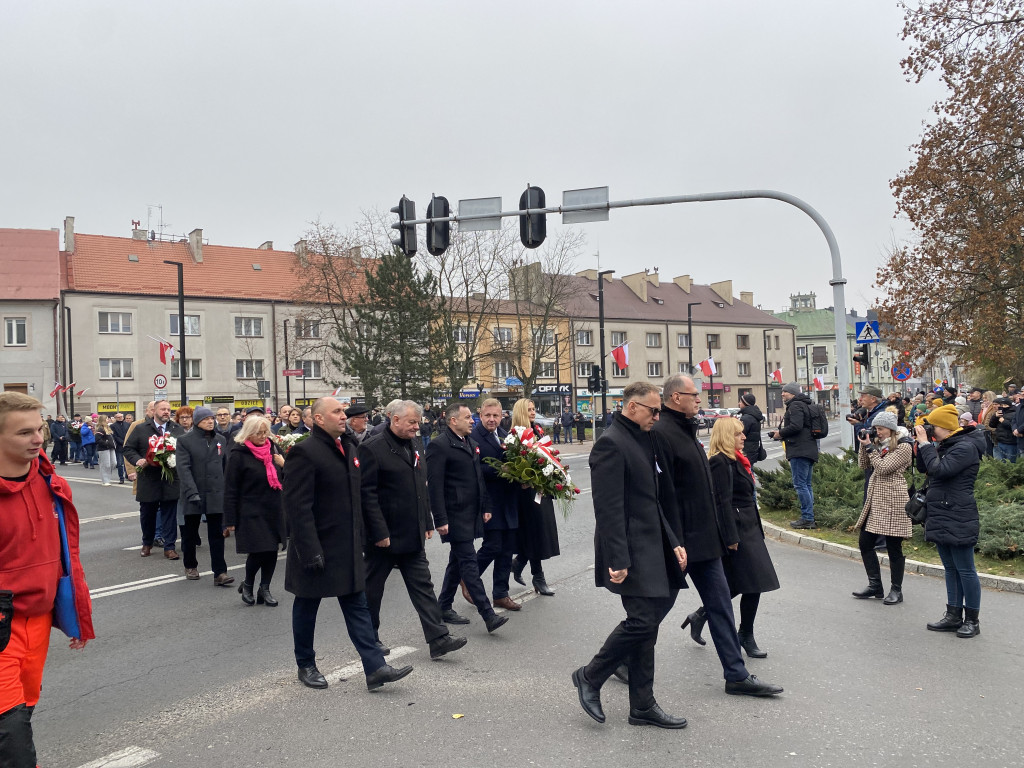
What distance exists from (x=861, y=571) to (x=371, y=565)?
5728 millimetres

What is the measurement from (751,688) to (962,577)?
8.18 ft

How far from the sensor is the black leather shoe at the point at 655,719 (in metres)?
4.50

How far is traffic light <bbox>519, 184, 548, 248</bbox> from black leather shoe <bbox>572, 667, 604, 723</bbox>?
9467mm

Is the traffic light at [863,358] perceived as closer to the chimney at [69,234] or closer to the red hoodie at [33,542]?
the red hoodie at [33,542]

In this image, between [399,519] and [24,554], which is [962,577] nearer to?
[399,519]

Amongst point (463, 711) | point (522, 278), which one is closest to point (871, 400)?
point (463, 711)

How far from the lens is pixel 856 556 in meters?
9.61

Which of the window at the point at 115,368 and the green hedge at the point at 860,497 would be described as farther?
the window at the point at 115,368

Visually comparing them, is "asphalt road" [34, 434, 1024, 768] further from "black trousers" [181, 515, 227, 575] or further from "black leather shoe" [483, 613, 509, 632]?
"black trousers" [181, 515, 227, 575]

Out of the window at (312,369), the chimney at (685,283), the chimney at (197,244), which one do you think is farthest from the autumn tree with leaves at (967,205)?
the chimney at (685,283)

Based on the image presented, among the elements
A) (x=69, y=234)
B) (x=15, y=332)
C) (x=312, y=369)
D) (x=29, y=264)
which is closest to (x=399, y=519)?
(x=15, y=332)

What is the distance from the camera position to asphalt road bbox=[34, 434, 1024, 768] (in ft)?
13.8

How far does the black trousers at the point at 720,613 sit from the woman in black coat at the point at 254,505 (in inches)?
176

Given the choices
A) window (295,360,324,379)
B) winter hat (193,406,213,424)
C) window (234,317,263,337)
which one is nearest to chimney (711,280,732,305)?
window (295,360,324,379)
